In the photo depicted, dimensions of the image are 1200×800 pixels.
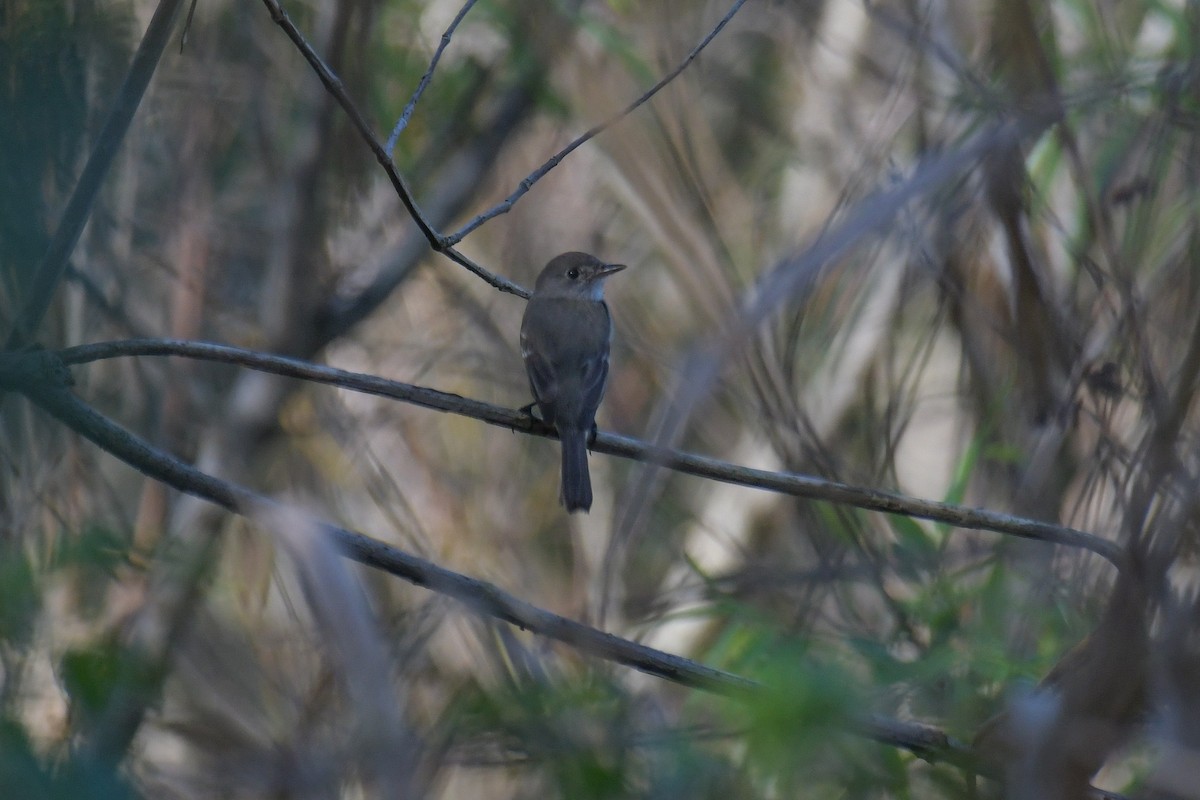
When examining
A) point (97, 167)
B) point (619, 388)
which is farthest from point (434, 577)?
point (619, 388)

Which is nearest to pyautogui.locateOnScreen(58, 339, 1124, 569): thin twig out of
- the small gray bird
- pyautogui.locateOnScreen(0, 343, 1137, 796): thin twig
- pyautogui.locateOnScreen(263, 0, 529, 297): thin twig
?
pyautogui.locateOnScreen(0, 343, 1137, 796): thin twig

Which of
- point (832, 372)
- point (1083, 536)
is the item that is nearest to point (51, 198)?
point (1083, 536)

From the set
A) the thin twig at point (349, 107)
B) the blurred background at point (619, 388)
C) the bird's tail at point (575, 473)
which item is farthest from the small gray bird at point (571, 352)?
the thin twig at point (349, 107)

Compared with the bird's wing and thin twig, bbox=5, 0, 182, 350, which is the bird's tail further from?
thin twig, bbox=5, 0, 182, 350

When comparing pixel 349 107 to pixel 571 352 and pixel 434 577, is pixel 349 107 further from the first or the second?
pixel 571 352

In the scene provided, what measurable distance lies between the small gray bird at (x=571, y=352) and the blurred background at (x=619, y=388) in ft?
A: 1.45

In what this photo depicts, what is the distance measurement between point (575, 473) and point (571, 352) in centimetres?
82

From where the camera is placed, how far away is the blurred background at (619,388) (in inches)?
85.0

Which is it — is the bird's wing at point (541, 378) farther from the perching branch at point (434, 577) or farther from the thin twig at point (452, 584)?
the thin twig at point (452, 584)

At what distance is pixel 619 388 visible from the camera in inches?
373

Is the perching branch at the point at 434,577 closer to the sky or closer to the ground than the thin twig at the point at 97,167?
closer to the ground

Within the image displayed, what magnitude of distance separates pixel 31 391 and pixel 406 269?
3549 mm

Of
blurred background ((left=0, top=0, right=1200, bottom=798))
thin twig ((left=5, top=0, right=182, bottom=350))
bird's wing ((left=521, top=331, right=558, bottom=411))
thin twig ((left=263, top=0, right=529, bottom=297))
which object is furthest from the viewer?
bird's wing ((left=521, top=331, right=558, bottom=411))

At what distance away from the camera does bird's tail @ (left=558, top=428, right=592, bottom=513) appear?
4633 millimetres
